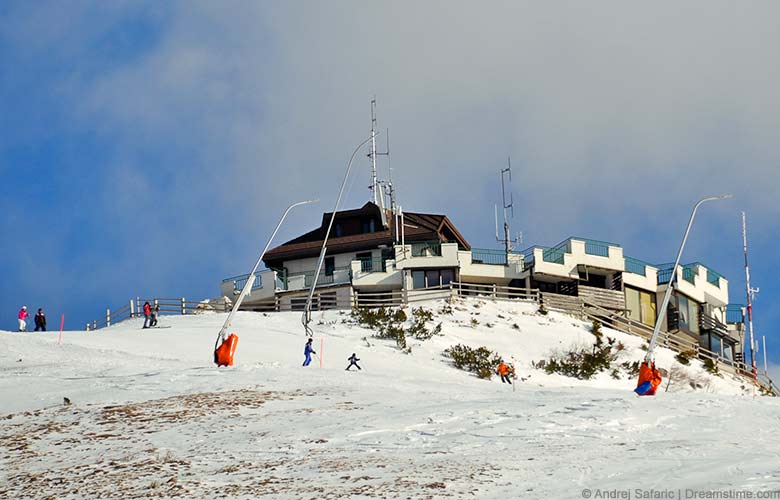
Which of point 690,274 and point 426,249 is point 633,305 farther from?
point 426,249

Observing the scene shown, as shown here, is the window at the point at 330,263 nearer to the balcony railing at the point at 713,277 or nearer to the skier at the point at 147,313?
the skier at the point at 147,313

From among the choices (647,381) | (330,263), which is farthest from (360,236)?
(647,381)

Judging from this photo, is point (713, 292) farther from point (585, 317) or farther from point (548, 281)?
point (585, 317)

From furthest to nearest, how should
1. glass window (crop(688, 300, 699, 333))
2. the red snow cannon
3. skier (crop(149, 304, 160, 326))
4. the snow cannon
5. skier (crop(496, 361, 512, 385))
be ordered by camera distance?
glass window (crop(688, 300, 699, 333)) < skier (crop(149, 304, 160, 326)) < skier (crop(496, 361, 512, 385)) < the red snow cannon < the snow cannon

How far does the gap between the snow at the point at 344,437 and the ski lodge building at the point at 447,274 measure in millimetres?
32687

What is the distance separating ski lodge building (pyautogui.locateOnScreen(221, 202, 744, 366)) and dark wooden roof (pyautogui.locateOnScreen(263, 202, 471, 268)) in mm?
63

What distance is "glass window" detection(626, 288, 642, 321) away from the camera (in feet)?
223

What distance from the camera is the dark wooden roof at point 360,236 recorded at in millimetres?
69250

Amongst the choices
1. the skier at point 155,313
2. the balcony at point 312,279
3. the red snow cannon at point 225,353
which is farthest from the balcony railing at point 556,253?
the red snow cannon at point 225,353

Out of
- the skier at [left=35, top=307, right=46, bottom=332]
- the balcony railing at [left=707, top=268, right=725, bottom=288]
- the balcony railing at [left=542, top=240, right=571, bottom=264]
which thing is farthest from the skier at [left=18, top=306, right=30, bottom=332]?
the balcony railing at [left=707, top=268, right=725, bottom=288]

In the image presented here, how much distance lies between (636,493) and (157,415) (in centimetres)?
1204

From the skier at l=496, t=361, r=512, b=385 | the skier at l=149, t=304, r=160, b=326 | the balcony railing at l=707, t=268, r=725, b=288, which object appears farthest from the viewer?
the balcony railing at l=707, t=268, r=725, b=288

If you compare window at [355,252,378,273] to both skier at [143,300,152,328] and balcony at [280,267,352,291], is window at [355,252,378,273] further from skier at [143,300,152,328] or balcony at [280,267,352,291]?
skier at [143,300,152,328]

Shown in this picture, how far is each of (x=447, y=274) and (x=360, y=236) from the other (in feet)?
23.1
